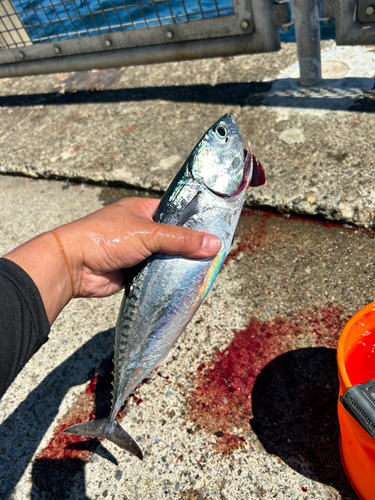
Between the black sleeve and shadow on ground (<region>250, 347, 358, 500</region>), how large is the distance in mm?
1127

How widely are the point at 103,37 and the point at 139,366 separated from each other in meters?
3.38

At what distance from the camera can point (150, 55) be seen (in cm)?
382

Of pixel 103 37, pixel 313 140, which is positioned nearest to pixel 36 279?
pixel 313 140

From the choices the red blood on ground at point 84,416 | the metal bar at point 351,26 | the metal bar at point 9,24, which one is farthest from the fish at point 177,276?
the metal bar at point 9,24

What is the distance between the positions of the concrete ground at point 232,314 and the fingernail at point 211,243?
2.54 feet

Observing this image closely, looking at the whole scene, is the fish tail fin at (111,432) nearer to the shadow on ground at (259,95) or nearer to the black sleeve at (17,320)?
the black sleeve at (17,320)

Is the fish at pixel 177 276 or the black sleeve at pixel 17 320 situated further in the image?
the fish at pixel 177 276

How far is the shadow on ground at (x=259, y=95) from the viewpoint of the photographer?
10.8 feet

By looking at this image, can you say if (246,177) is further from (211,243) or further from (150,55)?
(150,55)

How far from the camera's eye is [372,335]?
161 cm

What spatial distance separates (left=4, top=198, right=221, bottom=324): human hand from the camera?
5.57 feet

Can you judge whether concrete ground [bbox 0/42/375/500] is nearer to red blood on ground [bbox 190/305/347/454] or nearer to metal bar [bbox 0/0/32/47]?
red blood on ground [bbox 190/305/347/454]

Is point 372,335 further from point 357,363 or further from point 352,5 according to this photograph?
point 352,5

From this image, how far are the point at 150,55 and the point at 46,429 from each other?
131 inches
